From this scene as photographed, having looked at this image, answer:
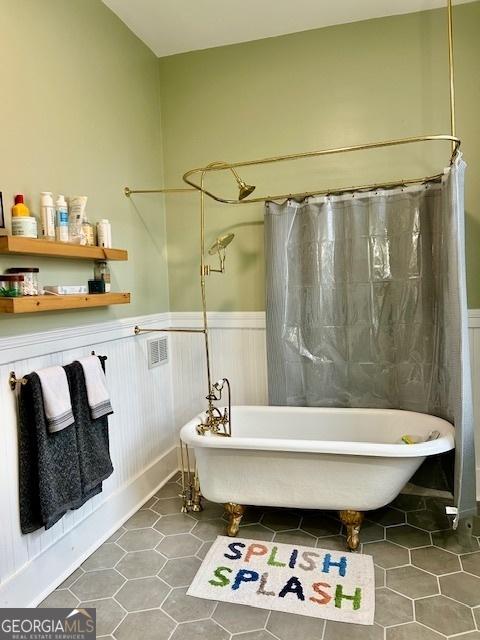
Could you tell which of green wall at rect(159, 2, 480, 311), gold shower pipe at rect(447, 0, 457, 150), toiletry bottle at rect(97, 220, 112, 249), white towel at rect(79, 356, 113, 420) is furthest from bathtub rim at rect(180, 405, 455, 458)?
gold shower pipe at rect(447, 0, 457, 150)

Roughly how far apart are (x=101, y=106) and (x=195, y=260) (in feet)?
3.54

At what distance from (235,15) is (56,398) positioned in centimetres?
230

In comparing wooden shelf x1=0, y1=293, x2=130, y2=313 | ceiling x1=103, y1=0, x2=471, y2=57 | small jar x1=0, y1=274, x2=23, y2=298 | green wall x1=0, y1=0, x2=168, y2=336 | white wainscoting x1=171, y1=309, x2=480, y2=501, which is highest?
ceiling x1=103, y1=0, x2=471, y2=57

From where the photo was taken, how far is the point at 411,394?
8.32ft

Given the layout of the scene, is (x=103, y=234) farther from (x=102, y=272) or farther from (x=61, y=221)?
(x=61, y=221)

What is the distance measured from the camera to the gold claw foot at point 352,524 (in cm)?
216

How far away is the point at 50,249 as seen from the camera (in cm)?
181

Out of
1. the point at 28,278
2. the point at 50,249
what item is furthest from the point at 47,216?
the point at 28,278

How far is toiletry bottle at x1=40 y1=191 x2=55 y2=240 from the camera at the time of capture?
6.12ft

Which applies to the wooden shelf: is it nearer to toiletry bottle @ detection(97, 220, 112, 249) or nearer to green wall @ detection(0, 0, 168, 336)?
green wall @ detection(0, 0, 168, 336)

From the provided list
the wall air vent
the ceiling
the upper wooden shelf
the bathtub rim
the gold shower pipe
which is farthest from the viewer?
the wall air vent

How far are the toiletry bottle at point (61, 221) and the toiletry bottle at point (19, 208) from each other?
0.16 meters

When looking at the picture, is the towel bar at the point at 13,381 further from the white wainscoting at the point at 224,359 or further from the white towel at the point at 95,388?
the white wainscoting at the point at 224,359

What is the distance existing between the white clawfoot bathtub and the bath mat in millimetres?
220
